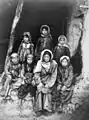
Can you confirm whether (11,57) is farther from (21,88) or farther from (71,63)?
(71,63)

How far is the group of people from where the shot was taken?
4527mm

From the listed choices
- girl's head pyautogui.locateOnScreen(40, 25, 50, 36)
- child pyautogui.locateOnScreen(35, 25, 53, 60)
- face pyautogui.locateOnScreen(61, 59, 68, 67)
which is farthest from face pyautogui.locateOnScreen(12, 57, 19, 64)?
face pyautogui.locateOnScreen(61, 59, 68, 67)

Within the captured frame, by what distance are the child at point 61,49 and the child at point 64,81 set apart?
51 millimetres

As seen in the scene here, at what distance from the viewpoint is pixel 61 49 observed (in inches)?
178

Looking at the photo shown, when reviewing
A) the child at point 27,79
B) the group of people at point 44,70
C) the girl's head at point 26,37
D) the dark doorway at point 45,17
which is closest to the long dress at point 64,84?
the group of people at point 44,70

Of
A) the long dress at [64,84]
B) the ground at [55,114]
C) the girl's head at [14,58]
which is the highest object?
the girl's head at [14,58]

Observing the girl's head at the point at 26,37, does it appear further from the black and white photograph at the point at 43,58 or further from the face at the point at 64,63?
the face at the point at 64,63

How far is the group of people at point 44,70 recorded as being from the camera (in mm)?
4527

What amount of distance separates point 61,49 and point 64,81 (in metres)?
0.39

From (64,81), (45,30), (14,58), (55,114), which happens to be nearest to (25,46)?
(14,58)

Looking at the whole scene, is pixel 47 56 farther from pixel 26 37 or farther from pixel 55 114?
pixel 55 114

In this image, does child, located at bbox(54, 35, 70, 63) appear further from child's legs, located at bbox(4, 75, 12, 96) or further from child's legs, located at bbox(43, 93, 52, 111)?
child's legs, located at bbox(4, 75, 12, 96)

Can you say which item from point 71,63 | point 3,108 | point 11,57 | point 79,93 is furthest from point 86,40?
point 3,108

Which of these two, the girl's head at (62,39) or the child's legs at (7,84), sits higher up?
the girl's head at (62,39)
